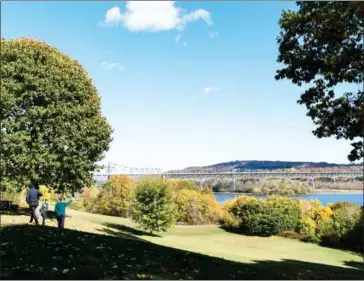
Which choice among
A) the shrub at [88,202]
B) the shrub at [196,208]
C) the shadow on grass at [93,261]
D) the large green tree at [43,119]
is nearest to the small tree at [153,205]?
the large green tree at [43,119]

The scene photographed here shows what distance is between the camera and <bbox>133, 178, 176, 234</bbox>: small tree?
44594mm

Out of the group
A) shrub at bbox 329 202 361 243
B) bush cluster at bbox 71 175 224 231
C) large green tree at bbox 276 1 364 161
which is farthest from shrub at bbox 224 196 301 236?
large green tree at bbox 276 1 364 161

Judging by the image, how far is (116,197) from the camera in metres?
64.1

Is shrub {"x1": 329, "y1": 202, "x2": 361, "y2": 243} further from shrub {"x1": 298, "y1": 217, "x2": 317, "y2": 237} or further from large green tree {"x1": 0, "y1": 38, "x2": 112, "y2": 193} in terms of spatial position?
large green tree {"x1": 0, "y1": 38, "x2": 112, "y2": 193}

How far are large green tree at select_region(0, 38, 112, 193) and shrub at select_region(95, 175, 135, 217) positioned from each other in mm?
31638

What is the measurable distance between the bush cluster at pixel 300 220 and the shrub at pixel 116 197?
16.4 metres

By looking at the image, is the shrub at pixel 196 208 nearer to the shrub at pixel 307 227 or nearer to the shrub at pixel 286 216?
the shrub at pixel 286 216

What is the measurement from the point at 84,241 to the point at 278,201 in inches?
1846

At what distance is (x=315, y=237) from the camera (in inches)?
2062

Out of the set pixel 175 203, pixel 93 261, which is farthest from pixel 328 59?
pixel 175 203

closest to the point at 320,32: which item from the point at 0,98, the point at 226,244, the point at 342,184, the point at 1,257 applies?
the point at 1,257

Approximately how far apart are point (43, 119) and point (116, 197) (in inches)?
1495

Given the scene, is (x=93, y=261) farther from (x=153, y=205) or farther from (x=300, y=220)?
(x=300, y=220)

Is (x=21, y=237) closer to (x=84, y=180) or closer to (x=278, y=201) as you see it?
(x=84, y=180)
